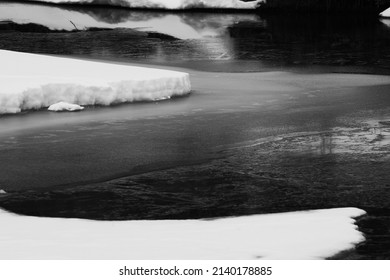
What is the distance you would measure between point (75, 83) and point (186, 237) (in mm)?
6623

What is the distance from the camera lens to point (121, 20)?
1158 inches

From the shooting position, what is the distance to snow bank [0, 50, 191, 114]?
12.5 metres

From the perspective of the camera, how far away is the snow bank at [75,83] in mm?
12477

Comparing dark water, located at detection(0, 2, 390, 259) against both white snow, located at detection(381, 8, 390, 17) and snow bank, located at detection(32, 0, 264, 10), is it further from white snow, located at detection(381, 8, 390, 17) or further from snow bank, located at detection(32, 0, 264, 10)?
snow bank, located at detection(32, 0, 264, 10)

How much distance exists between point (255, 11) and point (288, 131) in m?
23.8

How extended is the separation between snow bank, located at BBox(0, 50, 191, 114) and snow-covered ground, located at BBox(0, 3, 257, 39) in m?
9.87

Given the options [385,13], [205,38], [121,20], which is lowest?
[205,38]

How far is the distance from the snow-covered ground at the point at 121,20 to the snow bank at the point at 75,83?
9.87m

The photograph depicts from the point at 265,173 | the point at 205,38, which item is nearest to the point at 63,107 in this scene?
the point at 265,173

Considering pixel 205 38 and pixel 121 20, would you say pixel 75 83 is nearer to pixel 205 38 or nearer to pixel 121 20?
pixel 205 38

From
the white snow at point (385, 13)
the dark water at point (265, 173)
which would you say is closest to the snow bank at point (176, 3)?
the white snow at point (385, 13)

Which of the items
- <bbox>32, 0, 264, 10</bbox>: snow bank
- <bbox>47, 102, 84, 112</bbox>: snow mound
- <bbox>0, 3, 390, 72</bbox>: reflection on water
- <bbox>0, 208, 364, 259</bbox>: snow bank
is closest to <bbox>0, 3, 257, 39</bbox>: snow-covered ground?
<bbox>0, 3, 390, 72</bbox>: reflection on water
